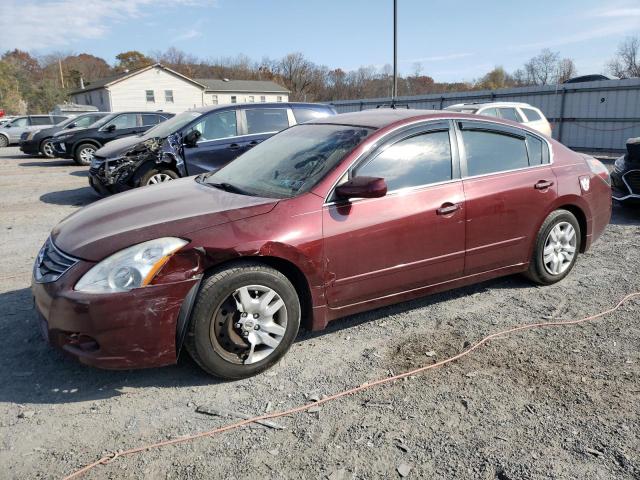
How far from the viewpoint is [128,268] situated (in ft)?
9.39

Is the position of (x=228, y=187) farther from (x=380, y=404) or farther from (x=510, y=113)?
(x=510, y=113)

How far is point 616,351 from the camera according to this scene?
3475 millimetres

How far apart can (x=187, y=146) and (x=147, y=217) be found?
18.5ft

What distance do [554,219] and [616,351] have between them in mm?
1433

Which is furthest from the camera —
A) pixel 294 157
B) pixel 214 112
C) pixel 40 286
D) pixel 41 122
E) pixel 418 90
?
pixel 418 90

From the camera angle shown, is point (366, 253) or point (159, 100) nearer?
point (366, 253)

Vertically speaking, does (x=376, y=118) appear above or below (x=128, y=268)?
above

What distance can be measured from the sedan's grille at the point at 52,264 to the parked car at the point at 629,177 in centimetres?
776

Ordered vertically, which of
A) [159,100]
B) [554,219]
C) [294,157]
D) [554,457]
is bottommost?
[554,457]

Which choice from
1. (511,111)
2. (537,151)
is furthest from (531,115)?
(537,151)

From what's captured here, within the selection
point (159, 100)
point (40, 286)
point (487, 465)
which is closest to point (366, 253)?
point (487, 465)

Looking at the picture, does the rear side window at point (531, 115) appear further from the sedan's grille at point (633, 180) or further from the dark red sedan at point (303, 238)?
the dark red sedan at point (303, 238)

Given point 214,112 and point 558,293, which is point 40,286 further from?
point 214,112

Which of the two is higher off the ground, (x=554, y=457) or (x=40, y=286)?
(x=40, y=286)
